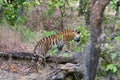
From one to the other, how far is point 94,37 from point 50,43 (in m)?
5.00

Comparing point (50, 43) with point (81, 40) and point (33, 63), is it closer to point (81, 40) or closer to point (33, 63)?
point (33, 63)

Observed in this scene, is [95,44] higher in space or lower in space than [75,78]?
higher

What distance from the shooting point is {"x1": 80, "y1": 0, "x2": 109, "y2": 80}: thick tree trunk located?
468 centimetres

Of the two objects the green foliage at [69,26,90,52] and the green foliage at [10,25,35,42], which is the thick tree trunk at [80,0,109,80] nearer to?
the green foliage at [69,26,90,52]

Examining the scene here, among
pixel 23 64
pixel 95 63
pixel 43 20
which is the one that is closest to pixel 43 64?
pixel 23 64

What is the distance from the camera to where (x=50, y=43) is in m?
9.83

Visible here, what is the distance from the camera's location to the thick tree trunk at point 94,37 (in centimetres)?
468

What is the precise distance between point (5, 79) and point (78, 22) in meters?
8.19

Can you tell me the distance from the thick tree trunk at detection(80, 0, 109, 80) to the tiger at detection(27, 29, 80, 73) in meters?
4.02

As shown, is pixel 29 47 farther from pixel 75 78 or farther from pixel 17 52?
pixel 75 78

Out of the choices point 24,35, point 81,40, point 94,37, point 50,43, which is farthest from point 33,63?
point 94,37

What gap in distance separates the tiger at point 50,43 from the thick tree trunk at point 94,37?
4018 mm

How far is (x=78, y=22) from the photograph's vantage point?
1577 centimetres

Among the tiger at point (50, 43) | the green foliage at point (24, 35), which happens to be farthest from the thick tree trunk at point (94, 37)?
the green foliage at point (24, 35)
